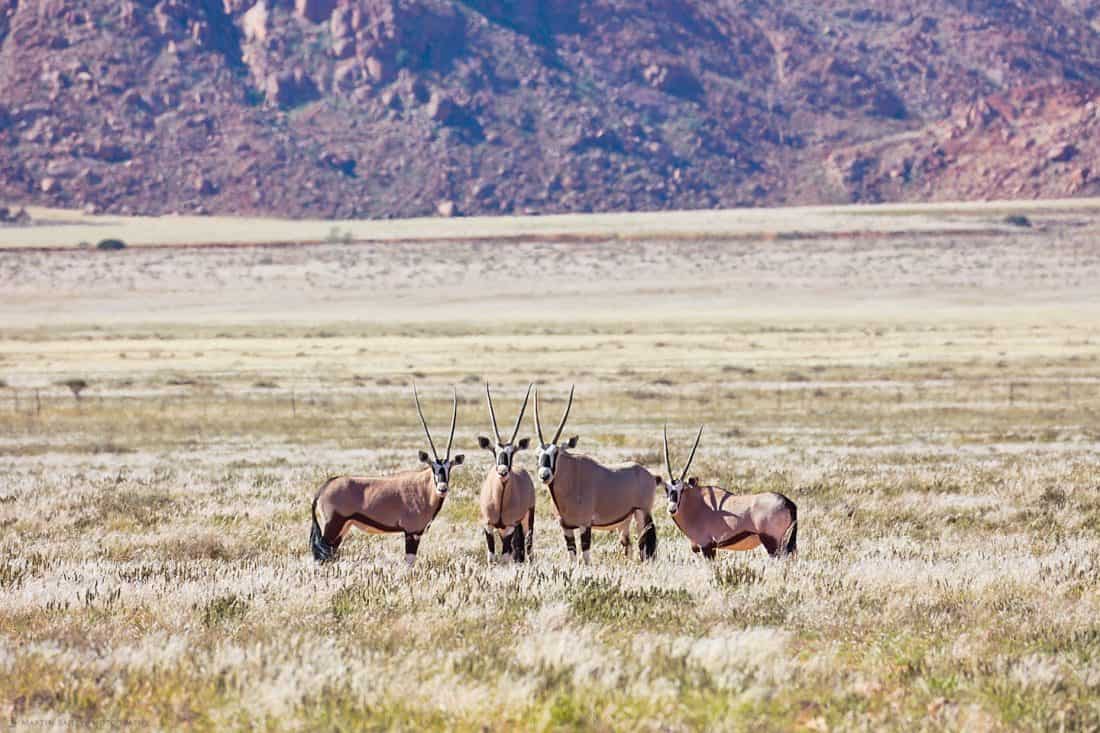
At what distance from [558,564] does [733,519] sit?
4.86 feet

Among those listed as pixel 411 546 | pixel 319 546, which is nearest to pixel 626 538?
pixel 411 546

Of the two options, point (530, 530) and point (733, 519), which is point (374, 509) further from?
point (733, 519)

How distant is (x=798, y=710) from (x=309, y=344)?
62832 mm

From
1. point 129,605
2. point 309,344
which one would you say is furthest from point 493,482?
point 309,344

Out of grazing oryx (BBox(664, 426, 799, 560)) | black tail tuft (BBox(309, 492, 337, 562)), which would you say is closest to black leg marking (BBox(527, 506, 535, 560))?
grazing oryx (BBox(664, 426, 799, 560))

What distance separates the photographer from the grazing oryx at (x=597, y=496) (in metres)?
13.1

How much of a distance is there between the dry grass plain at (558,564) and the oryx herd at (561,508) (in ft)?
1.36

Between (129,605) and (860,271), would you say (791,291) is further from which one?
(129,605)

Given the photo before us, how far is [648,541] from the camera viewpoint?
13500mm

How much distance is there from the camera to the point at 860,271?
111 m

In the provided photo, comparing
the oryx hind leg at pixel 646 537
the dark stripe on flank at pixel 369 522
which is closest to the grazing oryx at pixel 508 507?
the dark stripe on flank at pixel 369 522

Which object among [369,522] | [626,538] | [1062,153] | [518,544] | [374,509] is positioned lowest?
[626,538]

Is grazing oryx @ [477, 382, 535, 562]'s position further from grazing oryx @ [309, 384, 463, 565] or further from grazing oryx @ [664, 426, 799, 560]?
grazing oryx @ [664, 426, 799, 560]

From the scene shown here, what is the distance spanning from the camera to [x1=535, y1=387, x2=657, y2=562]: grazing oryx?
1306cm
